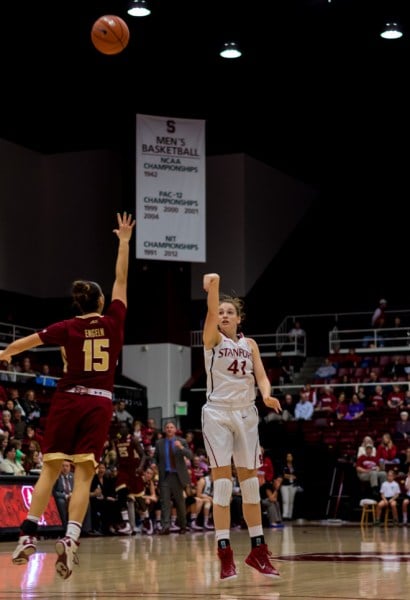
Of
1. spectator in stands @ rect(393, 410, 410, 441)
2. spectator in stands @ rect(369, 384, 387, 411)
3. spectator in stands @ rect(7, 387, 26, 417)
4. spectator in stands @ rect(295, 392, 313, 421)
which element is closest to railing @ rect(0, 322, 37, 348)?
spectator in stands @ rect(7, 387, 26, 417)

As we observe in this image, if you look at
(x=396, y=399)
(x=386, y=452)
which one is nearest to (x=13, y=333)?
(x=396, y=399)

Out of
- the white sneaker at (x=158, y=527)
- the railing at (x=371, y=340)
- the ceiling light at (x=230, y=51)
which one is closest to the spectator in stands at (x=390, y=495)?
the white sneaker at (x=158, y=527)

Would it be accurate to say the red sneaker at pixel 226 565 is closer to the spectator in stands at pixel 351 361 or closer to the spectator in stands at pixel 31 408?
the spectator in stands at pixel 31 408

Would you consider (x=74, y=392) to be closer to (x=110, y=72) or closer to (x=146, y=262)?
(x=110, y=72)

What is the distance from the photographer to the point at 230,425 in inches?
327

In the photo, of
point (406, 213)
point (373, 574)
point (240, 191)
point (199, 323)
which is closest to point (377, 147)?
point (406, 213)

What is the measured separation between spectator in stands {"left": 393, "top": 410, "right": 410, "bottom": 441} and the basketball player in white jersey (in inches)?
725

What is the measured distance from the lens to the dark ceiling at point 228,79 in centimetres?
2366

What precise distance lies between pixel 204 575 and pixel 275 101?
2277 cm

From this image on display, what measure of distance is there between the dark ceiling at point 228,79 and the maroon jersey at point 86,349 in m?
16.2

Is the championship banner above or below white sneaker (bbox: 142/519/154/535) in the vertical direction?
above

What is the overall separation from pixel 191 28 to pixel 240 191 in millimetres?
11348

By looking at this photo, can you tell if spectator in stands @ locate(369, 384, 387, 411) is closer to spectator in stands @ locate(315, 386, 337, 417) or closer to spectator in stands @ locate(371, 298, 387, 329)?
spectator in stands @ locate(315, 386, 337, 417)

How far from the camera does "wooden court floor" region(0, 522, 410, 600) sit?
7.02m
